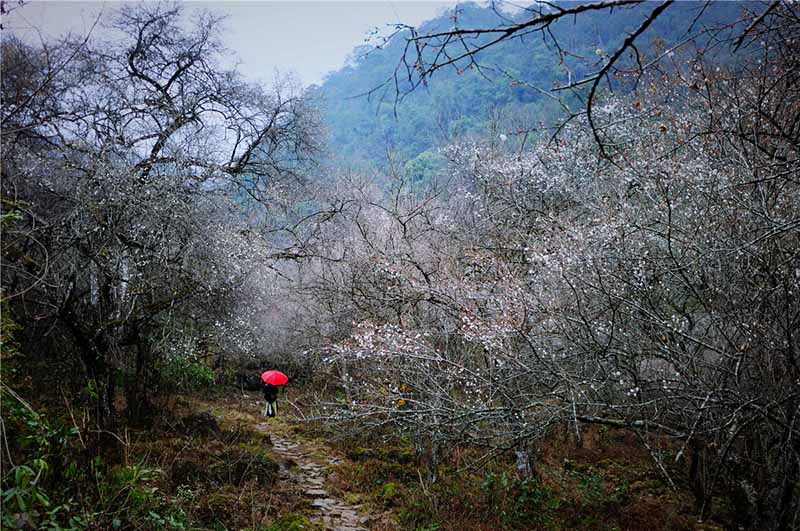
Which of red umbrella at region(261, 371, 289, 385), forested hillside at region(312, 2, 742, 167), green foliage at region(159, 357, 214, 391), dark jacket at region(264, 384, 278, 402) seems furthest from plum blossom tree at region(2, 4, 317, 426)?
forested hillside at region(312, 2, 742, 167)

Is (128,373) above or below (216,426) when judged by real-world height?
above

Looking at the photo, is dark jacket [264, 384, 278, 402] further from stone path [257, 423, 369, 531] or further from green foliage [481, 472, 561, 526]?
green foliage [481, 472, 561, 526]

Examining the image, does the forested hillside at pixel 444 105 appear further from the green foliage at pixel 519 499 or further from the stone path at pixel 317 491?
the green foliage at pixel 519 499

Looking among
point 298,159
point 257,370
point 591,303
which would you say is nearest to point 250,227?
point 298,159

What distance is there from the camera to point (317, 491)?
275 inches

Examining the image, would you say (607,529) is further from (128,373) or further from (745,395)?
(128,373)

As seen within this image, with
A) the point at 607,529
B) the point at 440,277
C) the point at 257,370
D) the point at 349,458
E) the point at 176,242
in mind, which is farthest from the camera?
the point at 257,370

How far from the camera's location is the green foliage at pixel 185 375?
35.8 ft

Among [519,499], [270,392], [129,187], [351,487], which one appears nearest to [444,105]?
[270,392]

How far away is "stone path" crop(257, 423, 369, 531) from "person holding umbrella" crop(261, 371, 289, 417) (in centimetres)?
222

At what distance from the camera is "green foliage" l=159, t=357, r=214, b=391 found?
10.9 meters

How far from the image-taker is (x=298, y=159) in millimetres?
11172

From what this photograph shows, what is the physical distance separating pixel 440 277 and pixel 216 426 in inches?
203

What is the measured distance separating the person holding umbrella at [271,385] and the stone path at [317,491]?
2.22 m
